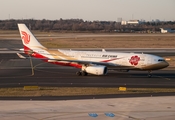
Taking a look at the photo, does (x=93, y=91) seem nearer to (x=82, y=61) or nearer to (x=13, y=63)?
(x=82, y=61)

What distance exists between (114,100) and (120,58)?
18.1 meters

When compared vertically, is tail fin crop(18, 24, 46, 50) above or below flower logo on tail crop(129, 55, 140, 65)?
above

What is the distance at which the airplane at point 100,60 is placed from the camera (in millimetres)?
53094

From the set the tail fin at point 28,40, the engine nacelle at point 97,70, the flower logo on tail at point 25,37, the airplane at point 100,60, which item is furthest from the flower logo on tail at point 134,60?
the flower logo on tail at point 25,37

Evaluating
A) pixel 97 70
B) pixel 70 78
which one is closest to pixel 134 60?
pixel 97 70

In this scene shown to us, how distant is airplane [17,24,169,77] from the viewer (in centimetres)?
5309

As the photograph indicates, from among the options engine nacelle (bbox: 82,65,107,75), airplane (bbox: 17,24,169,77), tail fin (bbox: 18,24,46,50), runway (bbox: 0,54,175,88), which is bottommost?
runway (bbox: 0,54,175,88)

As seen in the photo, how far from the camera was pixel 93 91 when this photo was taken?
137ft

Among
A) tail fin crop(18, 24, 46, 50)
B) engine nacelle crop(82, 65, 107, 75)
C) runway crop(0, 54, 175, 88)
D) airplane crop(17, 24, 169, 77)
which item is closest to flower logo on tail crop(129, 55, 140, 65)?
airplane crop(17, 24, 169, 77)

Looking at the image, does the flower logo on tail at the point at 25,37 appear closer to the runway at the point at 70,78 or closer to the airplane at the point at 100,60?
the airplane at the point at 100,60

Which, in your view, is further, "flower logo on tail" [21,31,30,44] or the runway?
"flower logo on tail" [21,31,30,44]

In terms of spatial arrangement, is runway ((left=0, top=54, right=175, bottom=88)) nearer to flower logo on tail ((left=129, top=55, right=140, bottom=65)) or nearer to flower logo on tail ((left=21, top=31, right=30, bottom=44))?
flower logo on tail ((left=129, top=55, right=140, bottom=65))

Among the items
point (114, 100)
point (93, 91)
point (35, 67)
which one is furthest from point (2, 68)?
point (114, 100)

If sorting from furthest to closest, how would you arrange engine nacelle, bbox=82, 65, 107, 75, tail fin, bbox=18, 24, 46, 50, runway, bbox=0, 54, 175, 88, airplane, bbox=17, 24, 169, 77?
tail fin, bbox=18, 24, 46, 50
airplane, bbox=17, 24, 169, 77
engine nacelle, bbox=82, 65, 107, 75
runway, bbox=0, 54, 175, 88
